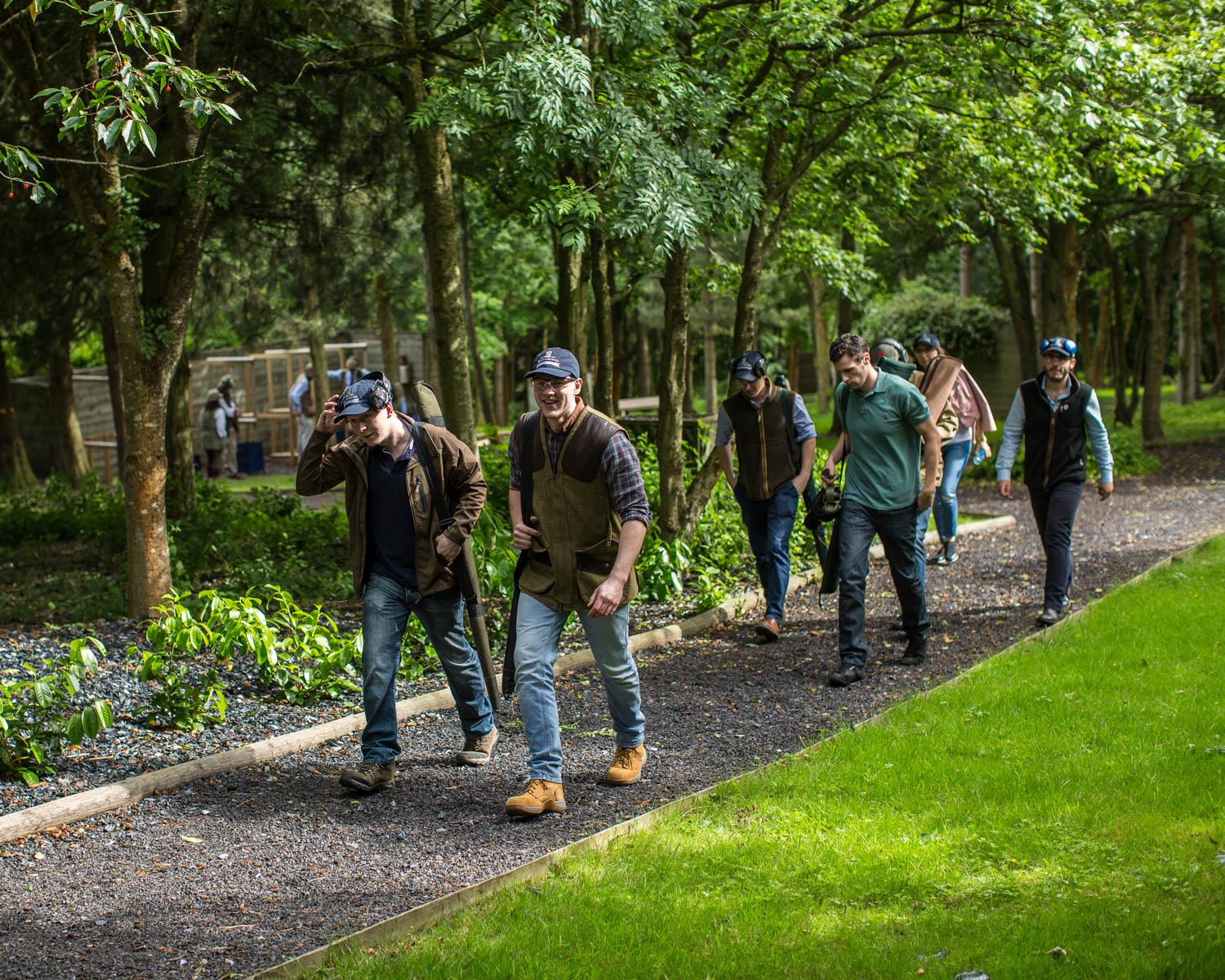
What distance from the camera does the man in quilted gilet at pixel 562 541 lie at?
4.73 meters

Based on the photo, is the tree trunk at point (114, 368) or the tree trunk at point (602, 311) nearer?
the tree trunk at point (602, 311)

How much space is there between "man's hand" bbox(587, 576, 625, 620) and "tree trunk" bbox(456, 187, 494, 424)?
38.2 ft

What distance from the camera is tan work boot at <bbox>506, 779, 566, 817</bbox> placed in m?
4.70

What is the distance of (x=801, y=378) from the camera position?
55.9 meters

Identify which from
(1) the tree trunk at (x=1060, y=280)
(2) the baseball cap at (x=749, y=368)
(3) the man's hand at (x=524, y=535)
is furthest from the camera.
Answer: (1) the tree trunk at (x=1060, y=280)

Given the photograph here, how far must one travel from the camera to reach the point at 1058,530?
7895 millimetres

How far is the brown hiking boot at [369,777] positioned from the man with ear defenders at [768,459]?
340 cm

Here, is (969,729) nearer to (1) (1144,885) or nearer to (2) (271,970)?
(1) (1144,885)

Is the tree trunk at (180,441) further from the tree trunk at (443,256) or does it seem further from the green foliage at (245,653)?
the green foliage at (245,653)

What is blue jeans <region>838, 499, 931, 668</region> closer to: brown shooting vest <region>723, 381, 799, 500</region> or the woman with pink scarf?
brown shooting vest <region>723, 381, 799, 500</region>

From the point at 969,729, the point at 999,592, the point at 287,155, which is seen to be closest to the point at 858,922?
the point at 969,729

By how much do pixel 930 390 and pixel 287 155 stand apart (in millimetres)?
7788

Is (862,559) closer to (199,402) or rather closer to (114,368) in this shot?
(114,368)

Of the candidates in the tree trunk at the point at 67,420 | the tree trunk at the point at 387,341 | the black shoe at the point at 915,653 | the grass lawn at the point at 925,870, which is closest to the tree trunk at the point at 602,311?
the black shoe at the point at 915,653
